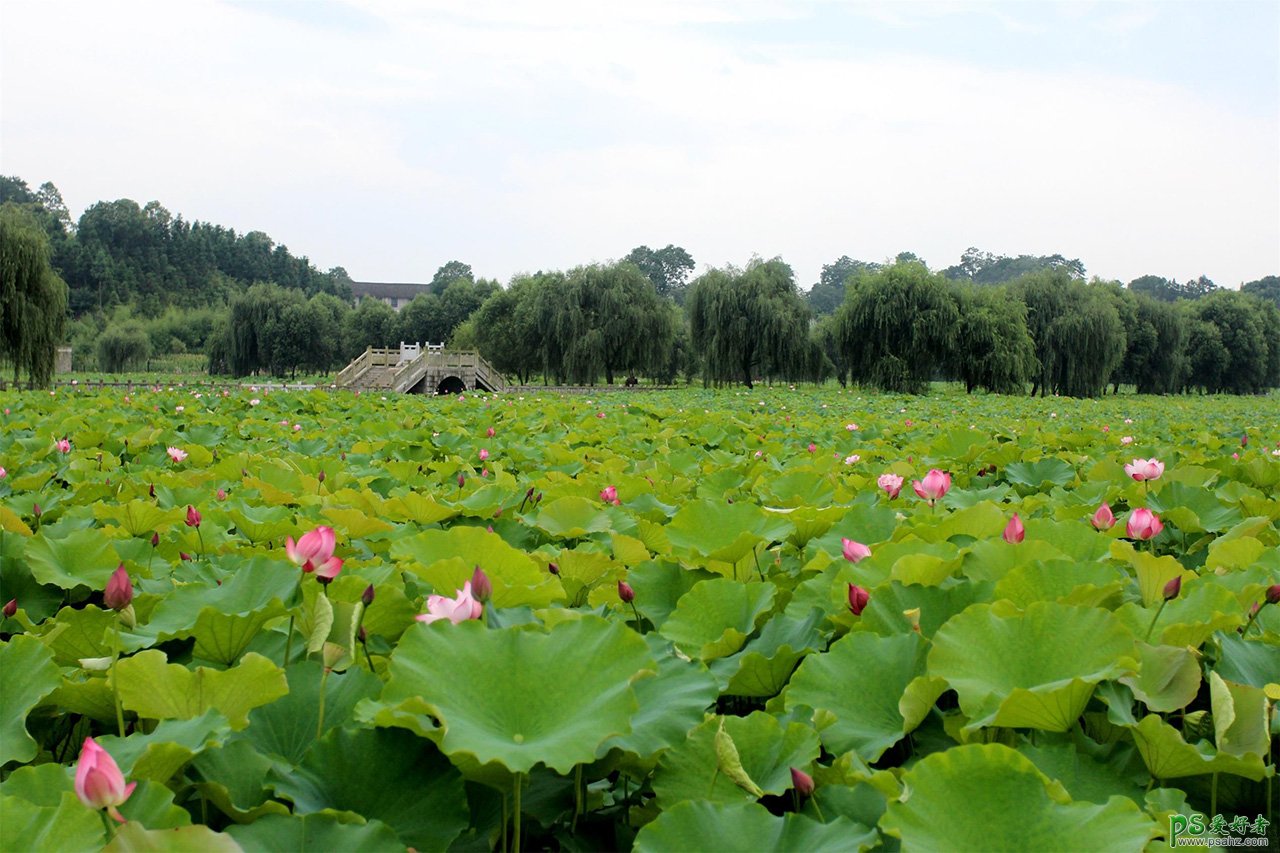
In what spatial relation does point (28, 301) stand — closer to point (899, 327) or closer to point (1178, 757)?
point (1178, 757)

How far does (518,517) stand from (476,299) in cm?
5984

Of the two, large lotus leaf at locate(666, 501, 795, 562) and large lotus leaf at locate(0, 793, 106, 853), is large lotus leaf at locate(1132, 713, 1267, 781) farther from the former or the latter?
large lotus leaf at locate(0, 793, 106, 853)

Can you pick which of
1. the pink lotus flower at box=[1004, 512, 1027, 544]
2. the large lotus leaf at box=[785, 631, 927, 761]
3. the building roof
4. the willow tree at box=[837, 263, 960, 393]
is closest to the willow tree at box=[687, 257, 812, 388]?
the willow tree at box=[837, 263, 960, 393]

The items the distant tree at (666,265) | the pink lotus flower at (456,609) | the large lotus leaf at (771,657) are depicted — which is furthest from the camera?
the distant tree at (666,265)

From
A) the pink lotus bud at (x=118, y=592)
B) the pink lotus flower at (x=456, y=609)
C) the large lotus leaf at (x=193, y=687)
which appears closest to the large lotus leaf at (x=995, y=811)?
the pink lotus flower at (x=456, y=609)

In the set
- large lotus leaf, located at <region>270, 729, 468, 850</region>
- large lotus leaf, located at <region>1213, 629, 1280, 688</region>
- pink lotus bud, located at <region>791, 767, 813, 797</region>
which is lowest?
large lotus leaf, located at <region>270, 729, 468, 850</region>

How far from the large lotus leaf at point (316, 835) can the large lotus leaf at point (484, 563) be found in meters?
0.49

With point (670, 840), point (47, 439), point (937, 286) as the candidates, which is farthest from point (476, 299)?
point (670, 840)

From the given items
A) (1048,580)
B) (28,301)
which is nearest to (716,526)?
(1048,580)

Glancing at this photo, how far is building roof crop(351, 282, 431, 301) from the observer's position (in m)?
125

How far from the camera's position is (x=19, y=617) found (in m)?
1.36

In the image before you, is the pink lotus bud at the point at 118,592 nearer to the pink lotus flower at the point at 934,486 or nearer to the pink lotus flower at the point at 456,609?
the pink lotus flower at the point at 456,609

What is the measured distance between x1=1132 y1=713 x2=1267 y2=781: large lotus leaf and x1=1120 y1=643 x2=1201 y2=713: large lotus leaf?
45mm

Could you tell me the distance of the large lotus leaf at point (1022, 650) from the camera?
3.18 feet
